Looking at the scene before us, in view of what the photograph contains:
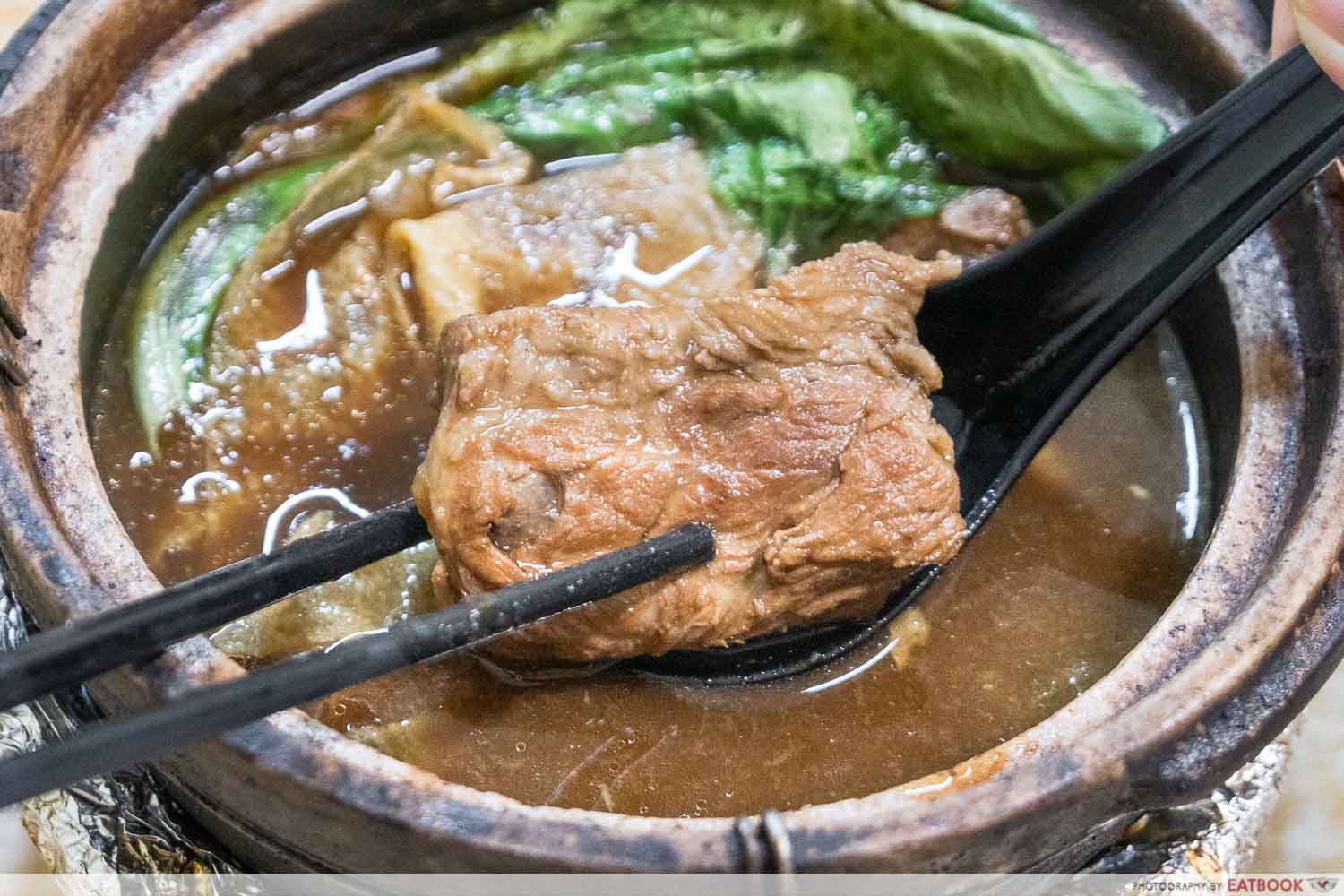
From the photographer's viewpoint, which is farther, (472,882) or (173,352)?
(173,352)

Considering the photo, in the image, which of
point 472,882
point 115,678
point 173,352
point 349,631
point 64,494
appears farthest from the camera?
point 173,352

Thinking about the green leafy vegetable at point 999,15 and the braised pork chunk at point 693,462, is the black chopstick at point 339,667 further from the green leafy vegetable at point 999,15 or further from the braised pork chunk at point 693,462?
the green leafy vegetable at point 999,15

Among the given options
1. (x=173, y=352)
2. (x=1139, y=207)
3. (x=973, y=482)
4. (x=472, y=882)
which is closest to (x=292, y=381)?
(x=173, y=352)

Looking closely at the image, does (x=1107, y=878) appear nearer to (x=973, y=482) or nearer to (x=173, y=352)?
(x=973, y=482)

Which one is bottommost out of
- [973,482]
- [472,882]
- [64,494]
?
[472,882]

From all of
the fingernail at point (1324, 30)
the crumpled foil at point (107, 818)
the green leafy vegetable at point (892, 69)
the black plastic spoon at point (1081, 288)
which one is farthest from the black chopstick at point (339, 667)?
the green leafy vegetable at point (892, 69)

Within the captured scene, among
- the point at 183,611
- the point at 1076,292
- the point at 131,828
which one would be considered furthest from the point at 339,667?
the point at 1076,292

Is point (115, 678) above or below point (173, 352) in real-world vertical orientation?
below
